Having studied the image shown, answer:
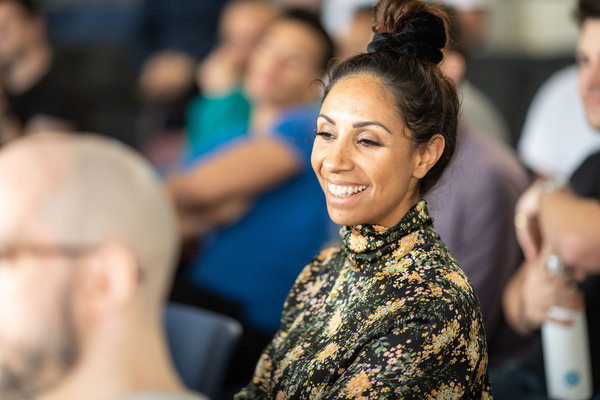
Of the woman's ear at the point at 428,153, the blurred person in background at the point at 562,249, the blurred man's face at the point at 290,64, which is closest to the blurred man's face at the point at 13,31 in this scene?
the blurred man's face at the point at 290,64

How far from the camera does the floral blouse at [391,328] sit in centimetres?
88

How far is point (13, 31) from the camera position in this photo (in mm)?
2980

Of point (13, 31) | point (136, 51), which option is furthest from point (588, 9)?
point (136, 51)

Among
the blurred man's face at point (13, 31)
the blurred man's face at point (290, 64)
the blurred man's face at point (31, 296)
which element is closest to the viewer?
the blurred man's face at point (31, 296)

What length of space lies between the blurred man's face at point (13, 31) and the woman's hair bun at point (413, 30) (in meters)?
2.38

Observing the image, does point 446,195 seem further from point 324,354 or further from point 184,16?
point 184,16

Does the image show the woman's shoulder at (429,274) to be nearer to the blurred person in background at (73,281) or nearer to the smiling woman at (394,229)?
the smiling woman at (394,229)

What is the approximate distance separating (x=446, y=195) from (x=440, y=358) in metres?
0.25

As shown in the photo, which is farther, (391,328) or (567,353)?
(567,353)

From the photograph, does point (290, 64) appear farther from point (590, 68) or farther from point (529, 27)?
point (529, 27)

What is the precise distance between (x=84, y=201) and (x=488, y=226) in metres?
0.86

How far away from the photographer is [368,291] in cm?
95

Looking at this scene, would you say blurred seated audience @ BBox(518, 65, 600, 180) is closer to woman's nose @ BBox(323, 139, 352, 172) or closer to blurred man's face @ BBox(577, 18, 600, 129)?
blurred man's face @ BBox(577, 18, 600, 129)

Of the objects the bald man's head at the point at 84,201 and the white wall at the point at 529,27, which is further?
the white wall at the point at 529,27
